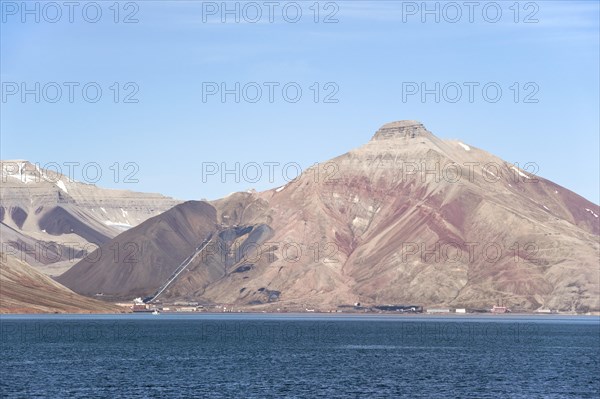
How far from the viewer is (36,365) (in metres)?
164

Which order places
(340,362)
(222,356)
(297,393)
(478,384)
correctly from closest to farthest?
(297,393) < (478,384) < (340,362) < (222,356)

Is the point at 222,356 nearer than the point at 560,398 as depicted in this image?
No

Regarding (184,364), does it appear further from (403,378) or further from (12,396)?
(12,396)

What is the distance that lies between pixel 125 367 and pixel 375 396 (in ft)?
167

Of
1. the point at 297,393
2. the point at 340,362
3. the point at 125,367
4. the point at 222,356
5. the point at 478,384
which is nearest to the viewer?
the point at 297,393

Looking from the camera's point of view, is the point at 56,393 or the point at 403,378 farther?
the point at 403,378

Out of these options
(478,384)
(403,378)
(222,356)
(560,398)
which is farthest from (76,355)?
(560,398)

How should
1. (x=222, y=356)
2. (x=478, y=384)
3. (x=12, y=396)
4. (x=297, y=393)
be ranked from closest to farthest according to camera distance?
(x=12, y=396), (x=297, y=393), (x=478, y=384), (x=222, y=356)

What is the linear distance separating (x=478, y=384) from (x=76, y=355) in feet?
262

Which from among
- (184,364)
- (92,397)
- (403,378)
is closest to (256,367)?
(184,364)

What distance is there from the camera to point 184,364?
173 meters

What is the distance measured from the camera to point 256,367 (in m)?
169

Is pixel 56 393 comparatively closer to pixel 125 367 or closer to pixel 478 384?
pixel 125 367

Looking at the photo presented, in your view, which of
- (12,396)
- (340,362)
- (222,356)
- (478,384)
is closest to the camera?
(12,396)
